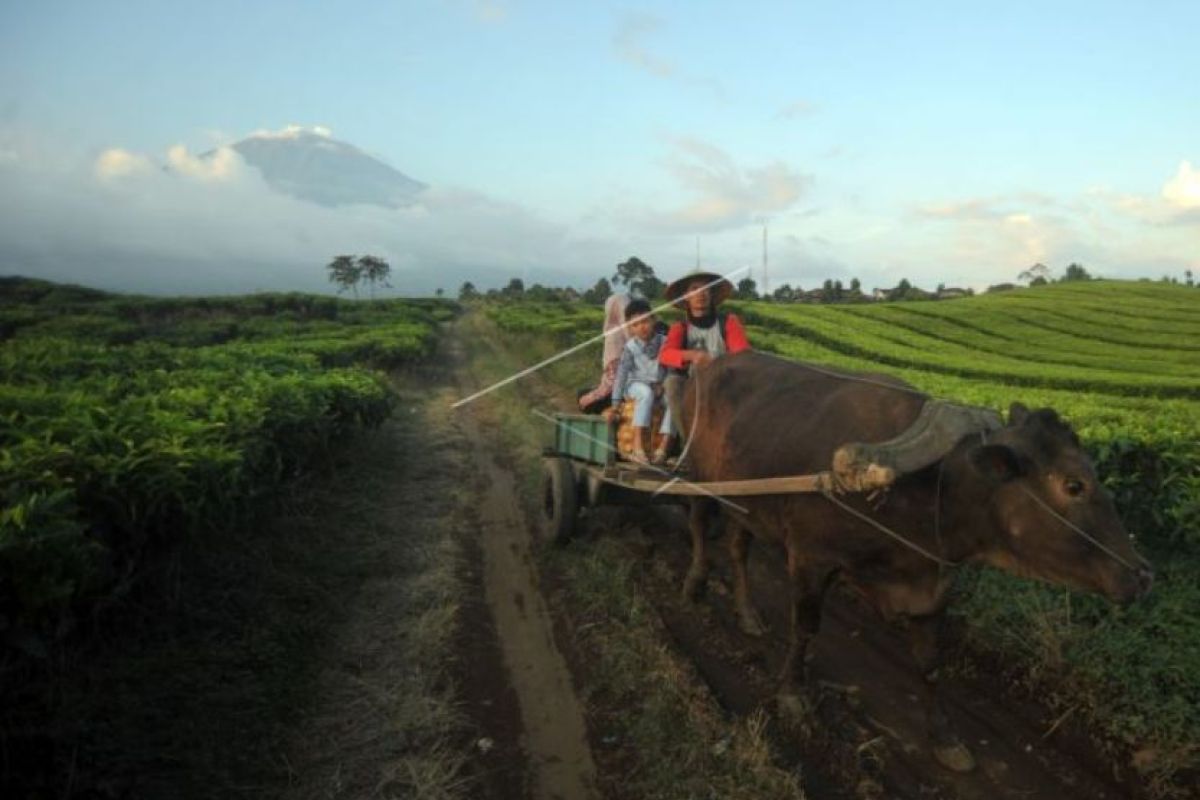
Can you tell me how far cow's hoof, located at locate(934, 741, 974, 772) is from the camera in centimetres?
407

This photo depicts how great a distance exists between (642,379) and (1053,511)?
4161 mm

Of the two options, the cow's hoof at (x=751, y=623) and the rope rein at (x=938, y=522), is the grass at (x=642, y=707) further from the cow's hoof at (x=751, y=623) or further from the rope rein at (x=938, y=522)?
the rope rein at (x=938, y=522)

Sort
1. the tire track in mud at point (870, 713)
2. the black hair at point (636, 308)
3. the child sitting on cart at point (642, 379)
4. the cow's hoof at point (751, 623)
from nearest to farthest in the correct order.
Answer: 1. the tire track in mud at point (870, 713)
2. the cow's hoof at point (751, 623)
3. the child sitting on cart at point (642, 379)
4. the black hair at point (636, 308)

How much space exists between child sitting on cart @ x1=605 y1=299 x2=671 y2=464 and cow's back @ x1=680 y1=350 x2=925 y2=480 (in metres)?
0.63

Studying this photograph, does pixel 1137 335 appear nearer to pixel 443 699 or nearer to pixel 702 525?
pixel 702 525

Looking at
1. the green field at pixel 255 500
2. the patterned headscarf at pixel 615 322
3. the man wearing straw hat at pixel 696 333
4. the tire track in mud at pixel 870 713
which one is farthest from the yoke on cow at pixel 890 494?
the patterned headscarf at pixel 615 322

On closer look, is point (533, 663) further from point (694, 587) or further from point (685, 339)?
point (685, 339)

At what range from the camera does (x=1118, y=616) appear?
5.23 meters

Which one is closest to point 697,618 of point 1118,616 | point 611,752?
point 611,752

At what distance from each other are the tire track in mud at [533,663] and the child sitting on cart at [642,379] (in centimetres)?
159

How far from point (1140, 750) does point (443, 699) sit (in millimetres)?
3892

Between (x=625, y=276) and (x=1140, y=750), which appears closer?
(x=1140, y=750)

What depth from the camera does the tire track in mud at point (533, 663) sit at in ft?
13.3

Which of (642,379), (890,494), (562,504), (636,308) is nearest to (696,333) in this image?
(642,379)
